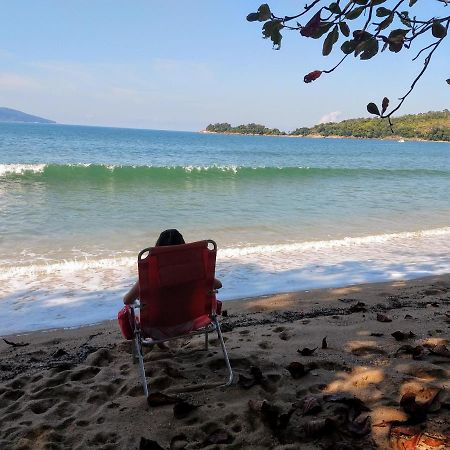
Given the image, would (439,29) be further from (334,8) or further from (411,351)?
(411,351)

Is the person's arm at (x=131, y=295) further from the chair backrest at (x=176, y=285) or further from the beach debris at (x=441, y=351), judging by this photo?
the beach debris at (x=441, y=351)

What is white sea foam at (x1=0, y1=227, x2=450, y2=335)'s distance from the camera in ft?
18.2

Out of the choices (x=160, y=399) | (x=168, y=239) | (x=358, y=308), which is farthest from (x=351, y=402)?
(x=358, y=308)

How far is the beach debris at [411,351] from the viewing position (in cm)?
341

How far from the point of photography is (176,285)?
3.52 meters

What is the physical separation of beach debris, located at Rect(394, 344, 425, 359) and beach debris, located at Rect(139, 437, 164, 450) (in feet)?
6.21

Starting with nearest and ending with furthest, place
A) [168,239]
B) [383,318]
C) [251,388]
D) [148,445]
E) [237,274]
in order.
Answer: [148,445] < [251,388] < [168,239] < [383,318] < [237,274]

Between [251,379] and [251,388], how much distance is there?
85 millimetres

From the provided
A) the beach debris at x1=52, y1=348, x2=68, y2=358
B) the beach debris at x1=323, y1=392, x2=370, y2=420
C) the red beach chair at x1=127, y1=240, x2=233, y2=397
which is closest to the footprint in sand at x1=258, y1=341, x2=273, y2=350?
the red beach chair at x1=127, y1=240, x2=233, y2=397

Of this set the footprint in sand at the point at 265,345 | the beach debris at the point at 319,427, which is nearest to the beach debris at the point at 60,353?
the footprint in sand at the point at 265,345

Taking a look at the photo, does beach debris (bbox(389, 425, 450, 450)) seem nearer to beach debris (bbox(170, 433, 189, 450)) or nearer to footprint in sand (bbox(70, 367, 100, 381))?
beach debris (bbox(170, 433, 189, 450))

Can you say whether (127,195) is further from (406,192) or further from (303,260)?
(406,192)

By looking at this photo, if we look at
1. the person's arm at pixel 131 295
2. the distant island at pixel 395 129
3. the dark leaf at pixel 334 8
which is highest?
the distant island at pixel 395 129

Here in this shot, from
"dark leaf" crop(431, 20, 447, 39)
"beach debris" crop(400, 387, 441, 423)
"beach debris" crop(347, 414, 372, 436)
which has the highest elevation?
"dark leaf" crop(431, 20, 447, 39)
